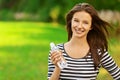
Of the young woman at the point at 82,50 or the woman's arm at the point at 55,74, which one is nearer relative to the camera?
the woman's arm at the point at 55,74

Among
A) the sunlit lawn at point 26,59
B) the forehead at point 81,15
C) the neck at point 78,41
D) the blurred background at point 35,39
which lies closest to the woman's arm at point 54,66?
the neck at point 78,41

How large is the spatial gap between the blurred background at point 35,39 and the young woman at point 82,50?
70 centimetres

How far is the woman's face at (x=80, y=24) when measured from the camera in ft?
13.6

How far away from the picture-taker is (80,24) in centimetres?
412

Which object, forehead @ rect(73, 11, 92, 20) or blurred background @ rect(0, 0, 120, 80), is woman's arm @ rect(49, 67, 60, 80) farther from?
blurred background @ rect(0, 0, 120, 80)

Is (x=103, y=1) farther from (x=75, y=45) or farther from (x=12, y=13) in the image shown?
(x=12, y=13)

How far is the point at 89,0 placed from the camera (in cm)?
1016

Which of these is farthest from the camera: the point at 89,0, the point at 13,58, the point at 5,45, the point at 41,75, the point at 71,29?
the point at 5,45

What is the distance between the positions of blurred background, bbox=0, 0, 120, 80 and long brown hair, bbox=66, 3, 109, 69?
58 cm

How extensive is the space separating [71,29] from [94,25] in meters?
0.20

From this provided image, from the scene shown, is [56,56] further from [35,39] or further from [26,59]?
[35,39]

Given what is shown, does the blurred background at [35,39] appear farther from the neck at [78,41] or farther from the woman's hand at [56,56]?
the woman's hand at [56,56]

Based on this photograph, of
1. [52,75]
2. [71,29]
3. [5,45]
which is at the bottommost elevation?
[5,45]

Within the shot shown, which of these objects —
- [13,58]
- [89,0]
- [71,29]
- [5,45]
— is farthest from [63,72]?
[5,45]
